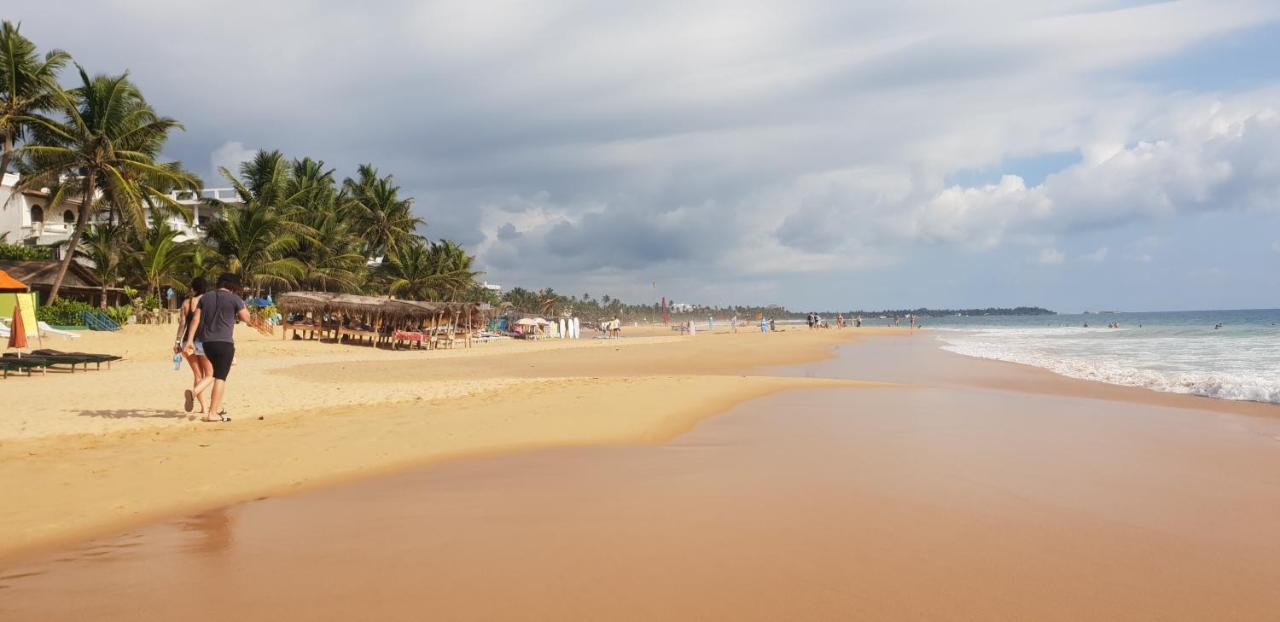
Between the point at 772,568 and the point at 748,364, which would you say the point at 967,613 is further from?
the point at 748,364

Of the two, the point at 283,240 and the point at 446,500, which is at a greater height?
the point at 283,240

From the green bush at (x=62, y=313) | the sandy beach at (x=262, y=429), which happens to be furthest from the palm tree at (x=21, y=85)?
the sandy beach at (x=262, y=429)

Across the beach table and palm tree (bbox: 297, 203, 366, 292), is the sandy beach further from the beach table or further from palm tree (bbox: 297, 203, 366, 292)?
palm tree (bbox: 297, 203, 366, 292)

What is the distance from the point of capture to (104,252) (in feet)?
99.6

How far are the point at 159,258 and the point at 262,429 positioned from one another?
86.6ft

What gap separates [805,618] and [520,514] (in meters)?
2.11

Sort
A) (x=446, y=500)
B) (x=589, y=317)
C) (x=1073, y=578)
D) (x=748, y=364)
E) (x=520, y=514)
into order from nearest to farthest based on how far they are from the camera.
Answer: (x=1073, y=578)
(x=520, y=514)
(x=446, y=500)
(x=748, y=364)
(x=589, y=317)

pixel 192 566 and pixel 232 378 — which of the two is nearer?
pixel 192 566

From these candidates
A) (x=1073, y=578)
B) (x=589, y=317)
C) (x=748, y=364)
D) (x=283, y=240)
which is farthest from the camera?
(x=589, y=317)

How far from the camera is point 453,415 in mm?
8867

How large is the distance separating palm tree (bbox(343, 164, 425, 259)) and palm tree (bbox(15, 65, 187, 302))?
20615 mm

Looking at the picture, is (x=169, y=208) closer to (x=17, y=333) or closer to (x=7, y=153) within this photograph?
(x=7, y=153)

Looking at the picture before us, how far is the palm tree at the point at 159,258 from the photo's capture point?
95.1 ft

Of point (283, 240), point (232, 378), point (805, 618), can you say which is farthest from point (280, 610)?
point (283, 240)
